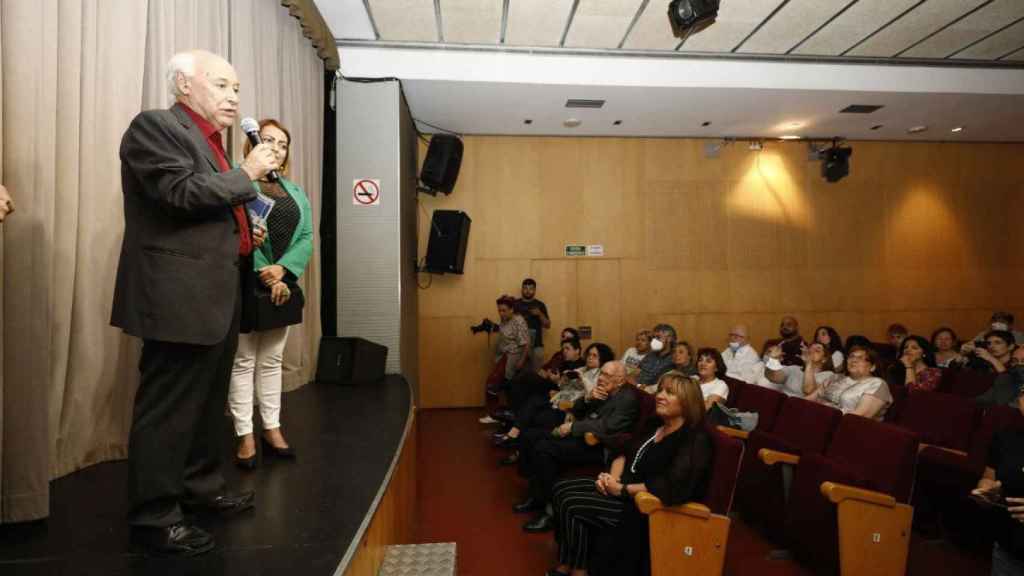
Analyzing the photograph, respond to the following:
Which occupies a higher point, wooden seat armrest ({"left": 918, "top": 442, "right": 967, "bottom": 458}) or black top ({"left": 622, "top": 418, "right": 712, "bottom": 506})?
black top ({"left": 622, "top": 418, "right": 712, "bottom": 506})

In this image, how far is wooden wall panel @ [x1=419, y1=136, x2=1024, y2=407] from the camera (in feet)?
22.0

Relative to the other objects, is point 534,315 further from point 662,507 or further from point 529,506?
point 662,507

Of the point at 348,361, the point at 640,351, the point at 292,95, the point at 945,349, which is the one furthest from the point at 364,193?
the point at 945,349

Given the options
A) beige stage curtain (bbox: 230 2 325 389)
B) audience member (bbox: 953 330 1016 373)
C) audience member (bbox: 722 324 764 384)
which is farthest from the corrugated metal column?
audience member (bbox: 953 330 1016 373)

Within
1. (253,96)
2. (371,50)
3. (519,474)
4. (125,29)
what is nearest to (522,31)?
(371,50)

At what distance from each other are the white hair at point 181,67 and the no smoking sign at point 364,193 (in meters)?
3.21

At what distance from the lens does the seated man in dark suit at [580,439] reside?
3.36 metres

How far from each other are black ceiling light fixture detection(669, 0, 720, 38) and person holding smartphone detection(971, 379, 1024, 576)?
2.91 m

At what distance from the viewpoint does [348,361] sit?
4.05 metres

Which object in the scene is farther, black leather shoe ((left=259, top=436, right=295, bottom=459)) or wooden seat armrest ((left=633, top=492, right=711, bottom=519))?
wooden seat armrest ((left=633, top=492, right=711, bottom=519))

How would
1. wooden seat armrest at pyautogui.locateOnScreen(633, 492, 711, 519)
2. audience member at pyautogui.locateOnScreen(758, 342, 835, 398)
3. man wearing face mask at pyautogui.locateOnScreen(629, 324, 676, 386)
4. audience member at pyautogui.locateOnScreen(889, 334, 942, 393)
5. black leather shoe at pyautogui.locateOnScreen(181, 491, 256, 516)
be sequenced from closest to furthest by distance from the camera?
black leather shoe at pyautogui.locateOnScreen(181, 491, 256, 516), wooden seat armrest at pyautogui.locateOnScreen(633, 492, 711, 519), audience member at pyautogui.locateOnScreen(758, 342, 835, 398), audience member at pyautogui.locateOnScreen(889, 334, 942, 393), man wearing face mask at pyautogui.locateOnScreen(629, 324, 676, 386)

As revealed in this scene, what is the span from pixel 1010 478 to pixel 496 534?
235cm

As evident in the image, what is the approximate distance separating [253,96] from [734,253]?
5.76 m

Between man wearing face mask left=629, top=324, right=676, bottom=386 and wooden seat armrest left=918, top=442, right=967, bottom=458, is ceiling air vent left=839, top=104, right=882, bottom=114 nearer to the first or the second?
man wearing face mask left=629, top=324, right=676, bottom=386
